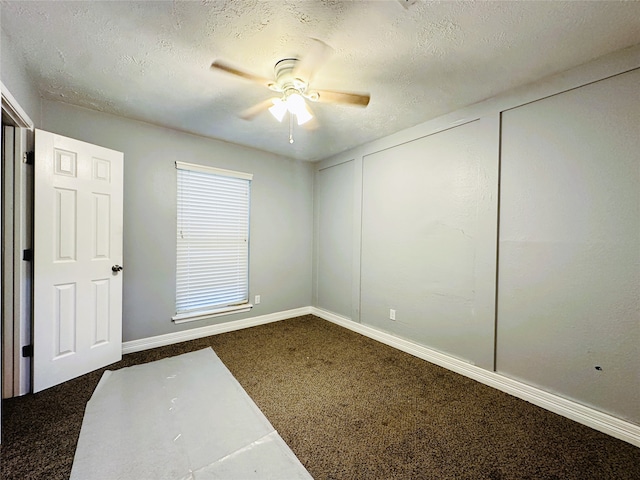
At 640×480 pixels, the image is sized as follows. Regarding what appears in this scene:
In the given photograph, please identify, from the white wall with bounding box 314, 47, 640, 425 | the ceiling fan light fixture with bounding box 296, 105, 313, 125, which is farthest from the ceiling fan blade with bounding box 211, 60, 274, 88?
the white wall with bounding box 314, 47, 640, 425

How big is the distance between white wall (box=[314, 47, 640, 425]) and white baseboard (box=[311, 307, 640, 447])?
0.17 ft

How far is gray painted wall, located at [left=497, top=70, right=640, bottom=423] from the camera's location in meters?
1.74

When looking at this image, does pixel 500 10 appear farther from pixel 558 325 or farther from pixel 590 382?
pixel 590 382

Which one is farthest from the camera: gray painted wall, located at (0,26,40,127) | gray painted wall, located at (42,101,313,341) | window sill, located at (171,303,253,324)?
window sill, located at (171,303,253,324)

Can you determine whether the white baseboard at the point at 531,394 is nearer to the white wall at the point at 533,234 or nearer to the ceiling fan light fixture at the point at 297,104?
the white wall at the point at 533,234

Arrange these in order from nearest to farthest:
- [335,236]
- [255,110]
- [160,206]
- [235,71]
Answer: [235,71], [255,110], [160,206], [335,236]

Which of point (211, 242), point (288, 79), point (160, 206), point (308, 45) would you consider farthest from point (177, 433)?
point (308, 45)

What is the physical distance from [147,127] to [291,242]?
2297 mm

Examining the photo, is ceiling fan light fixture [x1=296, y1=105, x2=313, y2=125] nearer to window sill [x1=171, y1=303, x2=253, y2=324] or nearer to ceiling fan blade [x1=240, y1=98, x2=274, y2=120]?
ceiling fan blade [x1=240, y1=98, x2=274, y2=120]

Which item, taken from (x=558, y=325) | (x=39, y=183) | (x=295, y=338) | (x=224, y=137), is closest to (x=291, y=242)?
(x=295, y=338)

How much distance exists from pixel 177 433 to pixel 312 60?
8.49ft

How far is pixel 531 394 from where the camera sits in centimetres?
210

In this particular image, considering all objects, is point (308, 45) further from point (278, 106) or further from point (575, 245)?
point (575, 245)

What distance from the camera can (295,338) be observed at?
10.9ft
